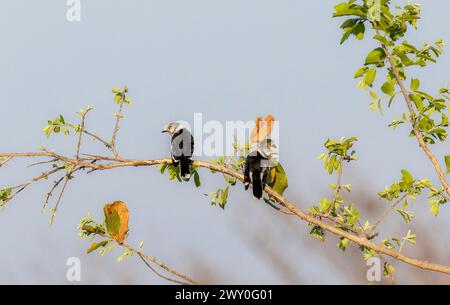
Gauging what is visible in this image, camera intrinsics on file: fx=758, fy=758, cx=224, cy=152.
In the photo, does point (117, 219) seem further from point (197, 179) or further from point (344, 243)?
point (344, 243)

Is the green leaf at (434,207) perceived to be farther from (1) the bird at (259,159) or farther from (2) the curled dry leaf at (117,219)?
(2) the curled dry leaf at (117,219)

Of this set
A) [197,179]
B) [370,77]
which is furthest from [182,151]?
[370,77]

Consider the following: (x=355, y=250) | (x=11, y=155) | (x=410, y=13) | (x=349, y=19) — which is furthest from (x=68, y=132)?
(x=355, y=250)

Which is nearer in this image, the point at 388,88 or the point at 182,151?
the point at 388,88

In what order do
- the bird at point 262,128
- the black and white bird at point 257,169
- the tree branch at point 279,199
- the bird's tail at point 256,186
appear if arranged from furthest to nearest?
1. the bird at point 262,128
2. the bird's tail at point 256,186
3. the black and white bird at point 257,169
4. the tree branch at point 279,199

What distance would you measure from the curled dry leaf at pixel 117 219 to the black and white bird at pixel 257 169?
142 centimetres

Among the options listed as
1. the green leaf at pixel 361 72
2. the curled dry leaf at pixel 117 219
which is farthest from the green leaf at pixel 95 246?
the green leaf at pixel 361 72

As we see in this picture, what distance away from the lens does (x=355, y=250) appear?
64.4 feet

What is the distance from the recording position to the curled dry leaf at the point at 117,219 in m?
6.50

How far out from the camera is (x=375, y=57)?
661 cm

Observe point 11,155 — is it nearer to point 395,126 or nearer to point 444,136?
point 395,126

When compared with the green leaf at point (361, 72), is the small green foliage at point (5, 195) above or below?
below

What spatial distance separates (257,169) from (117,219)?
77.1 inches

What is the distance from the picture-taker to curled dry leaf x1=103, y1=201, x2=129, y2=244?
6500mm
